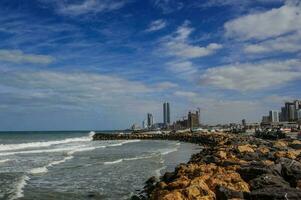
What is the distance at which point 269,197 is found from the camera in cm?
1181

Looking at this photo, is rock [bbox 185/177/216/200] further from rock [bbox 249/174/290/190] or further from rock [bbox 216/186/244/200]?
rock [bbox 249/174/290/190]

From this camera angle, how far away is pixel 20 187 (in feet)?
70.3

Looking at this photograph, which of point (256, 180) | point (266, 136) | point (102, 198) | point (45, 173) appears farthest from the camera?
point (266, 136)

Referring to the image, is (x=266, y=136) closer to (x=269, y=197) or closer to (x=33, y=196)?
(x=33, y=196)

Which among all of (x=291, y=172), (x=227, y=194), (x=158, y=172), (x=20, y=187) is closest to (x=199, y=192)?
(x=227, y=194)

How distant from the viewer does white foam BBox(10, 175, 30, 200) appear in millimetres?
19094

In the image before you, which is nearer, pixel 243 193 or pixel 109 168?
pixel 243 193

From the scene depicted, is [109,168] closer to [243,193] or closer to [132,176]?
[132,176]

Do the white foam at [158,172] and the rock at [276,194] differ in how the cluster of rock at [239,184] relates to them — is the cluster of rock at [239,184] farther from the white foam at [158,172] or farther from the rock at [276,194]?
the white foam at [158,172]

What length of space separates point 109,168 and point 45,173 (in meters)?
4.40

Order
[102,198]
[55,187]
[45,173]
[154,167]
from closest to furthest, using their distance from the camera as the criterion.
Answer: [102,198]
[55,187]
[45,173]
[154,167]

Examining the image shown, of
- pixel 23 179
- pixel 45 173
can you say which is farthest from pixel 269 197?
pixel 45 173

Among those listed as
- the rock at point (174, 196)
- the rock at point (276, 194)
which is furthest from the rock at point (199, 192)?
the rock at point (276, 194)

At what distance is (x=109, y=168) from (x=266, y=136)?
1201 inches
